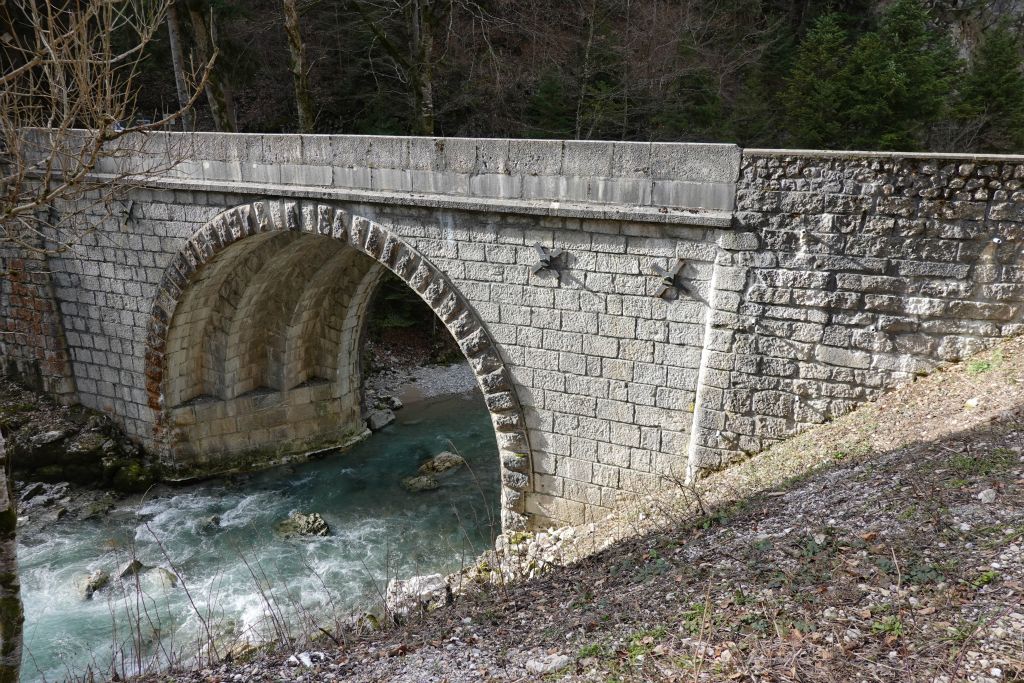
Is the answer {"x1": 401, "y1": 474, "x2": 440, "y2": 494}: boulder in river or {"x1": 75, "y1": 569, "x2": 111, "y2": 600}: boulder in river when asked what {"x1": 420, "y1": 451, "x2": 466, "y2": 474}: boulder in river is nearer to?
{"x1": 401, "y1": 474, "x2": 440, "y2": 494}: boulder in river

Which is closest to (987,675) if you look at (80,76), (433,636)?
(433,636)

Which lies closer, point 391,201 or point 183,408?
point 391,201

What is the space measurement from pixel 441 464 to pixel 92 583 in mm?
5337

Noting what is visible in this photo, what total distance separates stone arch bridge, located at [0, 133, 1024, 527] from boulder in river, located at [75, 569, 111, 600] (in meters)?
3.32

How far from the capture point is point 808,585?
180 inches

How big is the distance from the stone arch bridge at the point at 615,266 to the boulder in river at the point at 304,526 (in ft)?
10.3

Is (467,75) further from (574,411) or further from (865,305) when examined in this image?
(865,305)

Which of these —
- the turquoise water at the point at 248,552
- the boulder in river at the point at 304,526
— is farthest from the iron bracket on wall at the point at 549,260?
the boulder in river at the point at 304,526

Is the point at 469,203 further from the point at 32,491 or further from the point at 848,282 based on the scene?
the point at 32,491

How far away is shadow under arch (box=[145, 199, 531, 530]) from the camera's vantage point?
10.4m

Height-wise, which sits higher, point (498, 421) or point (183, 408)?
point (498, 421)

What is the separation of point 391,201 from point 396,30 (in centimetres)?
1064

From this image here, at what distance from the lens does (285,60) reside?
19.9m

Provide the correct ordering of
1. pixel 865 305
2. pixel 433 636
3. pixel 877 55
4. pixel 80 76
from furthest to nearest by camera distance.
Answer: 1. pixel 877 55
2. pixel 865 305
3. pixel 433 636
4. pixel 80 76
